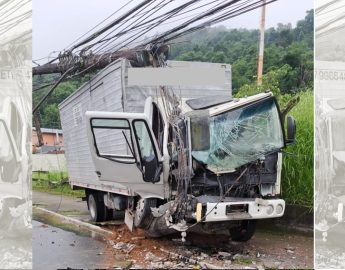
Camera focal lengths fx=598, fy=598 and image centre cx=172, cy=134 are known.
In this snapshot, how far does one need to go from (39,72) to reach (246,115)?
5.20ft

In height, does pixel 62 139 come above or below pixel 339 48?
below

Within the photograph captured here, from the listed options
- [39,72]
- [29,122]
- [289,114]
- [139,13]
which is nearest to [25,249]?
[29,122]

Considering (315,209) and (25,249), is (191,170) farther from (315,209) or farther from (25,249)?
(25,249)

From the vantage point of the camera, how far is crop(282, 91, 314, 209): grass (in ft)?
13.8

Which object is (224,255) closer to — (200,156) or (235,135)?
(200,156)

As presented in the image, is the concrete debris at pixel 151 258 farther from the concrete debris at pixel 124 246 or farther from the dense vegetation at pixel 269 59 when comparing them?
the dense vegetation at pixel 269 59

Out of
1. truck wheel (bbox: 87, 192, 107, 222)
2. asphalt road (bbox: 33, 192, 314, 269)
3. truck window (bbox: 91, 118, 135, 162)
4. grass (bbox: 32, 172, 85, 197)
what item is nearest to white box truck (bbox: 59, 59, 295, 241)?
truck window (bbox: 91, 118, 135, 162)

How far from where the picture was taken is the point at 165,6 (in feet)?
13.6

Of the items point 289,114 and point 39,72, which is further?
point 289,114

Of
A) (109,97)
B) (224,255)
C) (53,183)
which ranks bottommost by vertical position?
(224,255)

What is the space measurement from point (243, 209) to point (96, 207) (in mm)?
1666

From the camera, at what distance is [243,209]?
4574mm

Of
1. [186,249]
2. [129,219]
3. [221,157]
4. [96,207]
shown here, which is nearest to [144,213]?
[129,219]

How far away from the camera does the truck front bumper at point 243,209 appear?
14.6 ft
